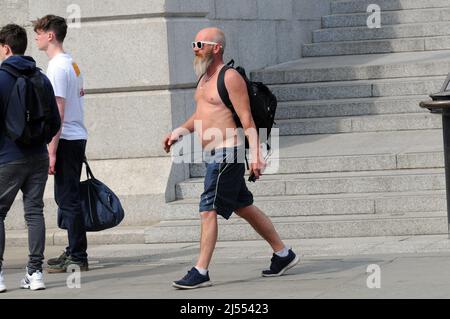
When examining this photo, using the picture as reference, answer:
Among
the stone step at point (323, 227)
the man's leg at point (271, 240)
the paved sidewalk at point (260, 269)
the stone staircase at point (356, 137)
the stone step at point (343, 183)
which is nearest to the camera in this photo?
the paved sidewalk at point (260, 269)

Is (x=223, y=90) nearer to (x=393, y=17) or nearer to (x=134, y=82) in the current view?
(x=134, y=82)

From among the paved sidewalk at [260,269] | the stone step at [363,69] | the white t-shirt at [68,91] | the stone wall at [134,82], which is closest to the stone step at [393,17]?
the stone step at [363,69]

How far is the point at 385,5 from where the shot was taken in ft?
52.6

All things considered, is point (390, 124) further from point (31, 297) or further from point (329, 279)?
point (31, 297)

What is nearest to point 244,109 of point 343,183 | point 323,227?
point 323,227

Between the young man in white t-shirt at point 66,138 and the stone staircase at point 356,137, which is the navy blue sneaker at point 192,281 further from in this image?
the stone staircase at point 356,137

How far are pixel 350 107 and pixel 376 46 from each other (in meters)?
2.18

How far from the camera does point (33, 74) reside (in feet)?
28.9

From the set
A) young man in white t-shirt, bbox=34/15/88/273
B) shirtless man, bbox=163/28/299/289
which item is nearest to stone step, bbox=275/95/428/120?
young man in white t-shirt, bbox=34/15/88/273

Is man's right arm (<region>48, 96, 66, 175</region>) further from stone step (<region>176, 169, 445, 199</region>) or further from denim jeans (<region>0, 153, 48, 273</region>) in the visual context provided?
stone step (<region>176, 169, 445, 199</region>)

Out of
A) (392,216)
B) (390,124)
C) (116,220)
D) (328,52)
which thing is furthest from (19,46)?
(328,52)

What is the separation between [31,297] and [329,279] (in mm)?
2152

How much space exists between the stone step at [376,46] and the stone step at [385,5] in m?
0.91

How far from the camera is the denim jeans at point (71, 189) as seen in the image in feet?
31.2
